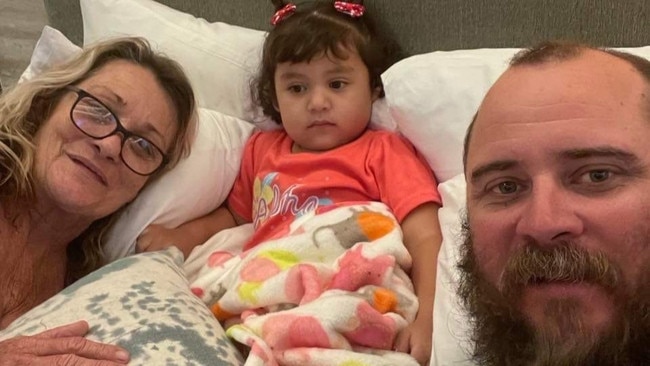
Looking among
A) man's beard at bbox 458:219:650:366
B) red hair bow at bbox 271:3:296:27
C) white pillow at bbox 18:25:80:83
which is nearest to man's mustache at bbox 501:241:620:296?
man's beard at bbox 458:219:650:366

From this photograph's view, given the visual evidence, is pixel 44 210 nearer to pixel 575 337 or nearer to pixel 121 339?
pixel 121 339

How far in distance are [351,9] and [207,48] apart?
0.38 metres

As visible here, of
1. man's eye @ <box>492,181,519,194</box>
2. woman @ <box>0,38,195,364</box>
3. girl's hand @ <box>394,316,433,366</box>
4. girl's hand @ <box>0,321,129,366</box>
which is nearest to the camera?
man's eye @ <box>492,181,519,194</box>

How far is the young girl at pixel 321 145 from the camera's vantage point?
1543 millimetres

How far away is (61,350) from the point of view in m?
1.11

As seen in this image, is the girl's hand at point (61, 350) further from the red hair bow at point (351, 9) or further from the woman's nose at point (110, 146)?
the red hair bow at point (351, 9)

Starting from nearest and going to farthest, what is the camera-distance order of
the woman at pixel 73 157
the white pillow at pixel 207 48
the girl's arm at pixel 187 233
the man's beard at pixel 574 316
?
the man's beard at pixel 574 316 → the woman at pixel 73 157 → the girl's arm at pixel 187 233 → the white pillow at pixel 207 48

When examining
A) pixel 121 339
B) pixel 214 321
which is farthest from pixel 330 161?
Result: pixel 121 339

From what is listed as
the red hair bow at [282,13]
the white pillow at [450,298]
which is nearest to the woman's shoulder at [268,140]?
the red hair bow at [282,13]

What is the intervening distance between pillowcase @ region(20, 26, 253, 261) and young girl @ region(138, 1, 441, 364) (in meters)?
0.03

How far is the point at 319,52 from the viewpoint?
1.62 meters

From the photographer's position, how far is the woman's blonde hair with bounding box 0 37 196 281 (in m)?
1.45

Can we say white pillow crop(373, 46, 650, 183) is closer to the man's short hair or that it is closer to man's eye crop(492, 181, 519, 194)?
the man's short hair

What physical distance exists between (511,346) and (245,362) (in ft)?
1.29
